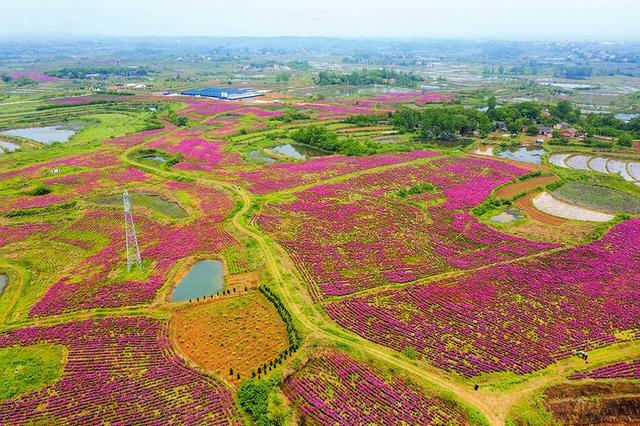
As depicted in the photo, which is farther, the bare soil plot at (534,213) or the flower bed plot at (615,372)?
the bare soil plot at (534,213)

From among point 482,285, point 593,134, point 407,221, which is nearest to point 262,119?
point 407,221

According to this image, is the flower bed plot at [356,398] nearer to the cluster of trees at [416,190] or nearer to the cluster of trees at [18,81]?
the cluster of trees at [416,190]

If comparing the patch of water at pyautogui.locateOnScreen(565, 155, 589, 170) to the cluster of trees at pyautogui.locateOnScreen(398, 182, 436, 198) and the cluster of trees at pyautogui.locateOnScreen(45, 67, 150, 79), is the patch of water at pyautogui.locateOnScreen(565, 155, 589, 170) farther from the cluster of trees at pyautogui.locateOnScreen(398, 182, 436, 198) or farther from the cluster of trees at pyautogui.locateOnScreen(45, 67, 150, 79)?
the cluster of trees at pyautogui.locateOnScreen(45, 67, 150, 79)

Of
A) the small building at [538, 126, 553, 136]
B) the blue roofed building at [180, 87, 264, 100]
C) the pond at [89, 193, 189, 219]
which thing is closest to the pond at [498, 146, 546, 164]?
the small building at [538, 126, 553, 136]

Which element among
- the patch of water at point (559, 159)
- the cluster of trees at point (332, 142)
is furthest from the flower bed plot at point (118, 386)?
the patch of water at point (559, 159)

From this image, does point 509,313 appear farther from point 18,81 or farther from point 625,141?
point 18,81
